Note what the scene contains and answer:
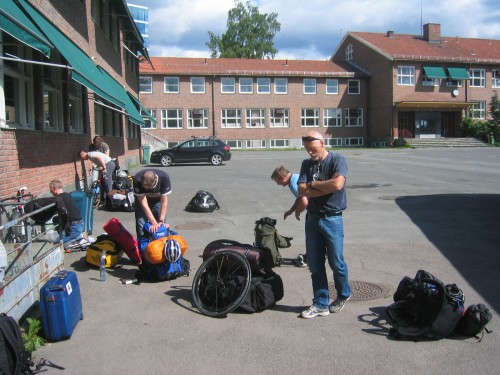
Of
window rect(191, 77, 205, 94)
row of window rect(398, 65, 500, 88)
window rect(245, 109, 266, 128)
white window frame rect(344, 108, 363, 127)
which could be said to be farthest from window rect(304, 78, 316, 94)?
window rect(191, 77, 205, 94)

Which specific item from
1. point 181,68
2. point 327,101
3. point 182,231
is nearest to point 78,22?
point 182,231

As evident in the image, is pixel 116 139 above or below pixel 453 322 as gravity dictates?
above

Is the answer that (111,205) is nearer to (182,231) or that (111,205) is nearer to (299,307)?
(182,231)

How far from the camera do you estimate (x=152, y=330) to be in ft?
16.0

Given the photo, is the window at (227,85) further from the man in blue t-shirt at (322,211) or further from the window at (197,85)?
the man in blue t-shirt at (322,211)

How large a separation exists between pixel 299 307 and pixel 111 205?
25.1 feet

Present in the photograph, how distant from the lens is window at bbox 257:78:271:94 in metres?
50.1

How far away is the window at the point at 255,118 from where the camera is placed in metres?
50.0

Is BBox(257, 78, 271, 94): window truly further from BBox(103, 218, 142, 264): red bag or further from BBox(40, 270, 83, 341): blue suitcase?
BBox(40, 270, 83, 341): blue suitcase

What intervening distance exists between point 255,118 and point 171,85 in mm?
8583

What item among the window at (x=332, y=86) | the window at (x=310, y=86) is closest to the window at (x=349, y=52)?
the window at (x=332, y=86)

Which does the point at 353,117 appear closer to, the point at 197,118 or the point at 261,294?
the point at 197,118

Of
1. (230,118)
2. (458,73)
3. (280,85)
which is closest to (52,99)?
(230,118)

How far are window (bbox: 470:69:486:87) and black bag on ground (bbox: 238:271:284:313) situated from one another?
52.8 meters
